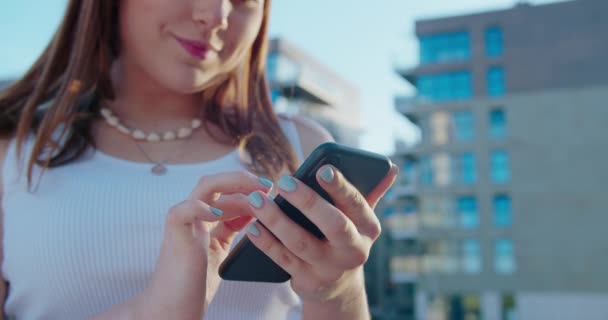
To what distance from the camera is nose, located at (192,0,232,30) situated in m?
0.97

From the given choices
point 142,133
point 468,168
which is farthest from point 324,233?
point 468,168

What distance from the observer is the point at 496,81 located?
19312 mm

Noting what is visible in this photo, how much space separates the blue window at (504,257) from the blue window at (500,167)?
1.70 meters

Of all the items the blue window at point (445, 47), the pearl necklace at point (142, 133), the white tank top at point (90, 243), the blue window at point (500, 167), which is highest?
the pearl necklace at point (142, 133)

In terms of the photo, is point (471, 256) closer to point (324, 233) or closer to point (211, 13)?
point (211, 13)

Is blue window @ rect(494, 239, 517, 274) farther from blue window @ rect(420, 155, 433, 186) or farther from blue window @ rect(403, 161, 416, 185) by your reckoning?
blue window @ rect(403, 161, 416, 185)

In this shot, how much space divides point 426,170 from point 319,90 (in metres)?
7.23

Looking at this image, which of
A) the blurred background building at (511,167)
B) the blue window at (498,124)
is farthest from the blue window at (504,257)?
the blue window at (498,124)

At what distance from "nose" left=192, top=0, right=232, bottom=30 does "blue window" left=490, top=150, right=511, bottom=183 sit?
59.8ft

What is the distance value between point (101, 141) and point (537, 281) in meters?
18.2

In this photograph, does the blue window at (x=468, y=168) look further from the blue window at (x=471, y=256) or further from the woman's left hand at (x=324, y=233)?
the woman's left hand at (x=324, y=233)

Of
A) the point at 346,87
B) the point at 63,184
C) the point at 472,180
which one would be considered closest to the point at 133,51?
the point at 63,184

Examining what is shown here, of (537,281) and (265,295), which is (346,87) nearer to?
(537,281)

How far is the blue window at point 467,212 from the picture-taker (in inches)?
723
